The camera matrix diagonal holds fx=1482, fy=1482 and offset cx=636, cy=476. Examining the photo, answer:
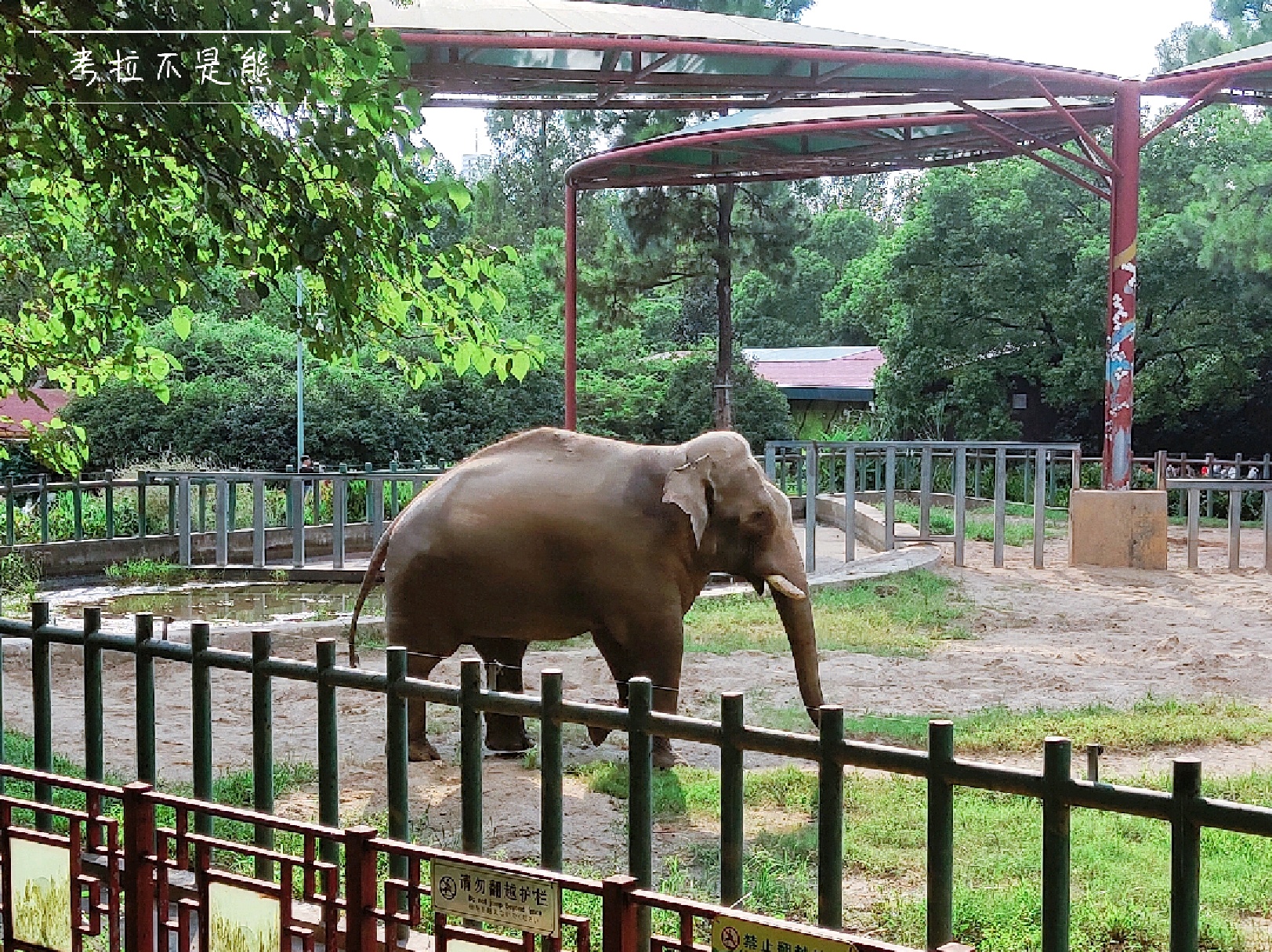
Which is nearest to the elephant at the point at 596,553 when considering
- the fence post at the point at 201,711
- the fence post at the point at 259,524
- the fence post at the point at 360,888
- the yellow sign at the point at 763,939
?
the fence post at the point at 201,711

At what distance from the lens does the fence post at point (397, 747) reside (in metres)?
4.58

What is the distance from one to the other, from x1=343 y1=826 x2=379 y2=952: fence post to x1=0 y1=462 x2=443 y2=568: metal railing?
457 inches

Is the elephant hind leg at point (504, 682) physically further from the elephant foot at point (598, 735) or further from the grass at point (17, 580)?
the grass at point (17, 580)

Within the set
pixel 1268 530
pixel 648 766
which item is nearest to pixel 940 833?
pixel 648 766

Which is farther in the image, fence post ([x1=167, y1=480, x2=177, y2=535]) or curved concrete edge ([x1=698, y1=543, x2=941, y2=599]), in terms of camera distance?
fence post ([x1=167, y1=480, x2=177, y2=535])

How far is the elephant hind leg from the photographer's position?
7.29 meters

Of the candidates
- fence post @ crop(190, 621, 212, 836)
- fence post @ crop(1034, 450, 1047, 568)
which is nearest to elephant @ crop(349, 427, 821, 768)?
fence post @ crop(190, 621, 212, 836)

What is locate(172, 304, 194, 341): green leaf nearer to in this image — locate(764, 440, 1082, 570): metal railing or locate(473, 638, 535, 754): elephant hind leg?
locate(473, 638, 535, 754): elephant hind leg

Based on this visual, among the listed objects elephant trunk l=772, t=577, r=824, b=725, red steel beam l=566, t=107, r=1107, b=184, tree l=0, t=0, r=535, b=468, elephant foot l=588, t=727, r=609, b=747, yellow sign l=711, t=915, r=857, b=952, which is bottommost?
elephant foot l=588, t=727, r=609, b=747

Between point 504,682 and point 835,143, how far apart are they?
1326cm

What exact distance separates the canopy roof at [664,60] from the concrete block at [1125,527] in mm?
4082

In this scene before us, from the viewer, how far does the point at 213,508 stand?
59.5 ft

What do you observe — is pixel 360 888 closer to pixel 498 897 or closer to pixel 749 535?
pixel 498 897

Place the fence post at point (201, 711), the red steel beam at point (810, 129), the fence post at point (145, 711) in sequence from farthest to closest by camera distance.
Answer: the red steel beam at point (810, 129) < the fence post at point (145, 711) < the fence post at point (201, 711)
